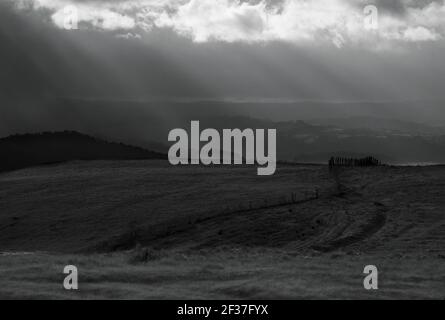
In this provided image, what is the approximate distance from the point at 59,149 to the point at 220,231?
10062 centimetres

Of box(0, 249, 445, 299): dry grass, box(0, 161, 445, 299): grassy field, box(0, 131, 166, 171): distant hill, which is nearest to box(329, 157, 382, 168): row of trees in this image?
box(0, 161, 445, 299): grassy field

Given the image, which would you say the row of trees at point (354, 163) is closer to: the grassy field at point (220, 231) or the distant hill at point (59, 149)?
the grassy field at point (220, 231)

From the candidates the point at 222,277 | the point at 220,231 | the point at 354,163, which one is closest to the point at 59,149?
the point at 354,163

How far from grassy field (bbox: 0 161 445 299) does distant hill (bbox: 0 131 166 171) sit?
1382 inches

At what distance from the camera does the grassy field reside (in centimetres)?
2473

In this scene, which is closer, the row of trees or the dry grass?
the dry grass

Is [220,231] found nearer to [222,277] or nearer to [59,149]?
[222,277]

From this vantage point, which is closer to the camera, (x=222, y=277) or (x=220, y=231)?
(x=222, y=277)

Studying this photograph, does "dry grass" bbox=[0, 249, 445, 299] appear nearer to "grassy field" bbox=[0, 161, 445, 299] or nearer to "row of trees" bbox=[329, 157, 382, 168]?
"grassy field" bbox=[0, 161, 445, 299]

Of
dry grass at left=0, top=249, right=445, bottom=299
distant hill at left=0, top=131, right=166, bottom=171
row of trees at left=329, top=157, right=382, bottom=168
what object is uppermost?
distant hill at left=0, top=131, right=166, bottom=171

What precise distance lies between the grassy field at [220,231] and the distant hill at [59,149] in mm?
35114

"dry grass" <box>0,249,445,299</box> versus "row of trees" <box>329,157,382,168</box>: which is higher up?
"row of trees" <box>329,157,382,168</box>

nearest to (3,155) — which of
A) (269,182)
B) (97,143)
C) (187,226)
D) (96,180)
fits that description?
(97,143)

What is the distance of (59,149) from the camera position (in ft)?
458
